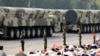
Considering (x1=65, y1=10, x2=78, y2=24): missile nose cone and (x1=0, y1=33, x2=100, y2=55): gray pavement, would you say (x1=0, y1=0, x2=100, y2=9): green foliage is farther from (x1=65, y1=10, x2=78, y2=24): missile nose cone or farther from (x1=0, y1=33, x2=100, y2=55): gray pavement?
(x1=0, y1=33, x2=100, y2=55): gray pavement

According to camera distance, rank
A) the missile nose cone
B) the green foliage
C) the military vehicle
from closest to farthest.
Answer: the military vehicle < the missile nose cone < the green foliage

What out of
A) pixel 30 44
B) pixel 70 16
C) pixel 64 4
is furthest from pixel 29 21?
pixel 64 4

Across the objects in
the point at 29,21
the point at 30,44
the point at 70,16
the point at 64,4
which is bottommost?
the point at 30,44

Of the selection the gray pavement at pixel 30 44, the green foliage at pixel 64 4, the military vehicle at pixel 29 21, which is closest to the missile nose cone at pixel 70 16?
the military vehicle at pixel 29 21

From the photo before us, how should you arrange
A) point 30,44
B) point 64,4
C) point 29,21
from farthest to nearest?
point 64,4 < point 29,21 < point 30,44

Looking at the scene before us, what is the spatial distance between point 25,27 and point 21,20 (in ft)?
3.86

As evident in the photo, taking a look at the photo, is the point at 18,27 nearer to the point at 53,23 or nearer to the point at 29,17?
the point at 29,17

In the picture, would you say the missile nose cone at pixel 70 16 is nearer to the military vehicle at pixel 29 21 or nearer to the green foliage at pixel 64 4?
the military vehicle at pixel 29 21

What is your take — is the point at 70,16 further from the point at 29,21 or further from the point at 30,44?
the point at 30,44

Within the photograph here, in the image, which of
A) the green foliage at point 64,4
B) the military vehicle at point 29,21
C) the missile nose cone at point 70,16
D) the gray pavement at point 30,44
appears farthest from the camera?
the green foliage at point 64,4

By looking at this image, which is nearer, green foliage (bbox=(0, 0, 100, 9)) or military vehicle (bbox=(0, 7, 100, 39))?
military vehicle (bbox=(0, 7, 100, 39))

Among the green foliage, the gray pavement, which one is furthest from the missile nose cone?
the green foliage

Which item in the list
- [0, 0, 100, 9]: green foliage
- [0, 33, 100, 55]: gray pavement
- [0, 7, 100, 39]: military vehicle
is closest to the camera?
[0, 33, 100, 55]: gray pavement

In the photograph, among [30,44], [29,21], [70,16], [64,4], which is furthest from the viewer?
[64,4]
